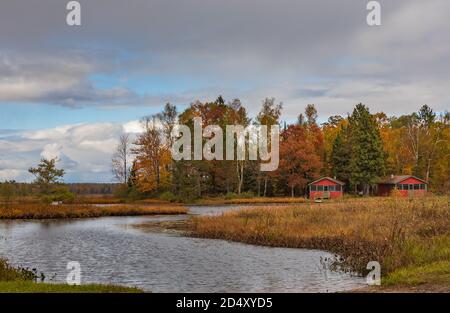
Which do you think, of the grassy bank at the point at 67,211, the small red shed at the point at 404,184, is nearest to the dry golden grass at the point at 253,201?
the small red shed at the point at 404,184

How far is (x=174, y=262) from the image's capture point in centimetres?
2277

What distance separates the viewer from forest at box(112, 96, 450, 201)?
78.2 meters

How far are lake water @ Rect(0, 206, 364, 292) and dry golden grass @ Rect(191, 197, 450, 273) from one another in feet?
5.00

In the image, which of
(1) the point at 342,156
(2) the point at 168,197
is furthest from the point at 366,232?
(1) the point at 342,156

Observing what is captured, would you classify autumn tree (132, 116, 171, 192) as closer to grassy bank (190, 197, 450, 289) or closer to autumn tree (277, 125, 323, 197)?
autumn tree (277, 125, 323, 197)

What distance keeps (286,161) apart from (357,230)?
171 ft

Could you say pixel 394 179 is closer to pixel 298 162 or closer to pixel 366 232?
pixel 298 162

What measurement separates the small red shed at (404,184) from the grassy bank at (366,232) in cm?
4450

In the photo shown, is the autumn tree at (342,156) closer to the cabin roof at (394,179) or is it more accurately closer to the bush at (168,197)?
the cabin roof at (394,179)

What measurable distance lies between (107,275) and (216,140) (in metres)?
60.2

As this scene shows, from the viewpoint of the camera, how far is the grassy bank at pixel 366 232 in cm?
1744

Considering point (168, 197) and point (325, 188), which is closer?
point (168, 197)

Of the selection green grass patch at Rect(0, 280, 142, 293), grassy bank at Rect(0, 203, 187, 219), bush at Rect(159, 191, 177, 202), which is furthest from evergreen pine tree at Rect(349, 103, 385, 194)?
green grass patch at Rect(0, 280, 142, 293)

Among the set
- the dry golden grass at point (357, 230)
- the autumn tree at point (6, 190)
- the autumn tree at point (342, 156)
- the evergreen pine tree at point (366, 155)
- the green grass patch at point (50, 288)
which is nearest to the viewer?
the green grass patch at point (50, 288)
